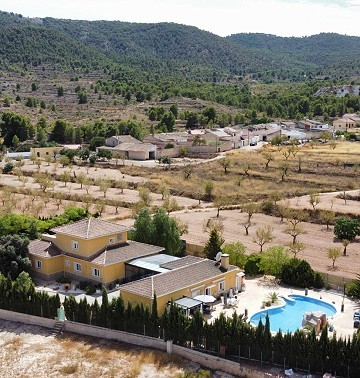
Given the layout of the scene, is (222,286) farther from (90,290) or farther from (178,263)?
(90,290)

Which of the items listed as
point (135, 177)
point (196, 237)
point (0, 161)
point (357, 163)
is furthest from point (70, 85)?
point (196, 237)

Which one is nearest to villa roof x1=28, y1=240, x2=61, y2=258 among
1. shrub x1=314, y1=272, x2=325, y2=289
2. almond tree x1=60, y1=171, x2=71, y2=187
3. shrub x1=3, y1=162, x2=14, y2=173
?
shrub x1=314, y1=272, x2=325, y2=289

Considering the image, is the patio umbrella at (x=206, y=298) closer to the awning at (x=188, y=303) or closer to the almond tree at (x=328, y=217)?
the awning at (x=188, y=303)

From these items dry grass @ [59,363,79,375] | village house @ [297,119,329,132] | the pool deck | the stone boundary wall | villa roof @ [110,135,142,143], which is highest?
village house @ [297,119,329,132]

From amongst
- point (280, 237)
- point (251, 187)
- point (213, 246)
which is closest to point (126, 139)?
point (251, 187)

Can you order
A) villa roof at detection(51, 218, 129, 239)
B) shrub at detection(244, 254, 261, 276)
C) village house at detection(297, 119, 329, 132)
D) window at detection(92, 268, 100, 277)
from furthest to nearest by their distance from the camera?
village house at detection(297, 119, 329, 132)
shrub at detection(244, 254, 261, 276)
villa roof at detection(51, 218, 129, 239)
window at detection(92, 268, 100, 277)

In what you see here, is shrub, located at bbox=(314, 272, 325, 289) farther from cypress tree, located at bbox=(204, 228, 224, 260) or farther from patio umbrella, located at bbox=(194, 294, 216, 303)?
patio umbrella, located at bbox=(194, 294, 216, 303)

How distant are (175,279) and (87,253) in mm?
6439

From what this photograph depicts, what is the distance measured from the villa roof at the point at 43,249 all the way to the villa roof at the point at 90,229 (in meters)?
1.08

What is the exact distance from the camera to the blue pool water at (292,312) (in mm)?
29016

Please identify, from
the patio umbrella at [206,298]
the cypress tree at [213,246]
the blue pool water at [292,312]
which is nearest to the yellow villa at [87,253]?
the cypress tree at [213,246]

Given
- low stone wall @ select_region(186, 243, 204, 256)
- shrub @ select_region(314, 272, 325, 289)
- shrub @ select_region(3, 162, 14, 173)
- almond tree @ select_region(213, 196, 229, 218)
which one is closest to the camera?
shrub @ select_region(314, 272, 325, 289)

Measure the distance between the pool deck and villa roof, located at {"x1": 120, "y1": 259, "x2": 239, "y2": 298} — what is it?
175cm

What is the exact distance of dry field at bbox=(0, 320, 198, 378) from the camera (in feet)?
82.6
